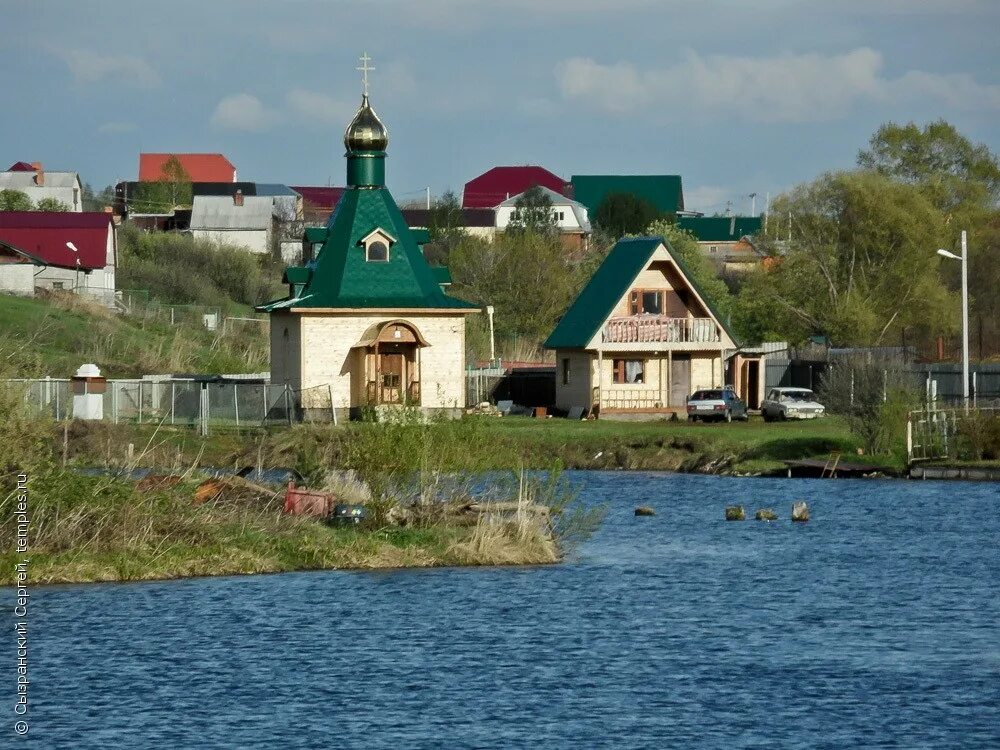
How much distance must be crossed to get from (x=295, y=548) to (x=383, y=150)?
112ft

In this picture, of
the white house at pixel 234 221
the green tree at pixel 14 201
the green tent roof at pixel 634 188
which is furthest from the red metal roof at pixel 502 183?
the green tree at pixel 14 201

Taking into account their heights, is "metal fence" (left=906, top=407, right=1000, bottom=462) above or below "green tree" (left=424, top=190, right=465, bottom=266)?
below

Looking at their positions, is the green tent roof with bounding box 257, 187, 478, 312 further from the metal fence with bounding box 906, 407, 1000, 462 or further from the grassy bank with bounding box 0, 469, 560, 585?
the grassy bank with bounding box 0, 469, 560, 585

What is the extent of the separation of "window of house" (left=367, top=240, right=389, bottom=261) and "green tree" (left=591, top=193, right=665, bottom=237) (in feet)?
257

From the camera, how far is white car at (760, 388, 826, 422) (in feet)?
209

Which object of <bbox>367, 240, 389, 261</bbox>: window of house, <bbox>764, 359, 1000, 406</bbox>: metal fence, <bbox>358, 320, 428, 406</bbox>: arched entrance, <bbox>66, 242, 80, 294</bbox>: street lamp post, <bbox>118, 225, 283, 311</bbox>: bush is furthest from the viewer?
<bbox>118, 225, 283, 311</bbox>: bush

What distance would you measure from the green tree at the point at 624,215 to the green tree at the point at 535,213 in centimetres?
434

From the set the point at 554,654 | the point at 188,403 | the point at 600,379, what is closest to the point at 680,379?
the point at 600,379

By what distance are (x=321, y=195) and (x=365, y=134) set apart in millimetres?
105930

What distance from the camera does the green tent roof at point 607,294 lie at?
67.7 m

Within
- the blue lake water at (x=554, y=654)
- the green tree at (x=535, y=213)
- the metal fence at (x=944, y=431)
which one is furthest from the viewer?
the green tree at (x=535, y=213)

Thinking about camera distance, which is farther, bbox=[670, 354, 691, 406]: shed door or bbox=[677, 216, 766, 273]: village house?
bbox=[677, 216, 766, 273]: village house

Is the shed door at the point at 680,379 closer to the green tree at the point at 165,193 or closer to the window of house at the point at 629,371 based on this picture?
the window of house at the point at 629,371

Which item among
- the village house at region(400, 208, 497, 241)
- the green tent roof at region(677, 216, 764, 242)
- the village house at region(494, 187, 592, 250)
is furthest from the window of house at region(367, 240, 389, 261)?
the green tent roof at region(677, 216, 764, 242)
